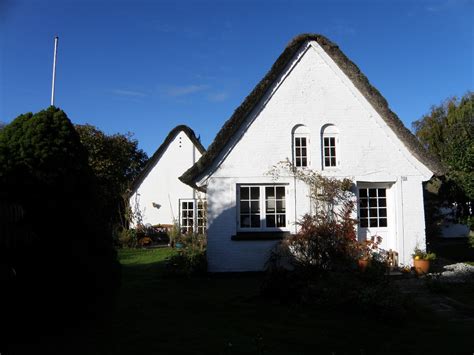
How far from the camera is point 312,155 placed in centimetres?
1180

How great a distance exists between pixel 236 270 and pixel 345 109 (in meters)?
5.52

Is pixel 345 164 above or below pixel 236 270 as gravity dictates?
above

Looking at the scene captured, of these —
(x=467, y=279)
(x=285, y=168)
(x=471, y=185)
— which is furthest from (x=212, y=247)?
(x=471, y=185)

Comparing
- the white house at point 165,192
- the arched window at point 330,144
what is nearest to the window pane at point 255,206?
the arched window at point 330,144

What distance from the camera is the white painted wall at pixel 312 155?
37.4 feet

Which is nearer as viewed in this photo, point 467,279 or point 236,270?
point 467,279

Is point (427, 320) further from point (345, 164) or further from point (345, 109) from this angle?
point (345, 109)

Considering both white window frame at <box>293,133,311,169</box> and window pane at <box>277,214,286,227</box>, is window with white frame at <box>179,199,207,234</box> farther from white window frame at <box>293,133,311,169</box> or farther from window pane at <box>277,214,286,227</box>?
white window frame at <box>293,133,311,169</box>

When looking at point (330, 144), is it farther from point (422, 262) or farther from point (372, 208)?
point (422, 262)

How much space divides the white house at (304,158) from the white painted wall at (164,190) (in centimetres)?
1149

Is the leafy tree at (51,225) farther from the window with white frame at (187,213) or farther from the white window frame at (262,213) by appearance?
the window with white frame at (187,213)

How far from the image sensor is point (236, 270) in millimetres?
11375

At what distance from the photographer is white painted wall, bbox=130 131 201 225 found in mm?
22984

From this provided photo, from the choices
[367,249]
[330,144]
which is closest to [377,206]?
[367,249]
